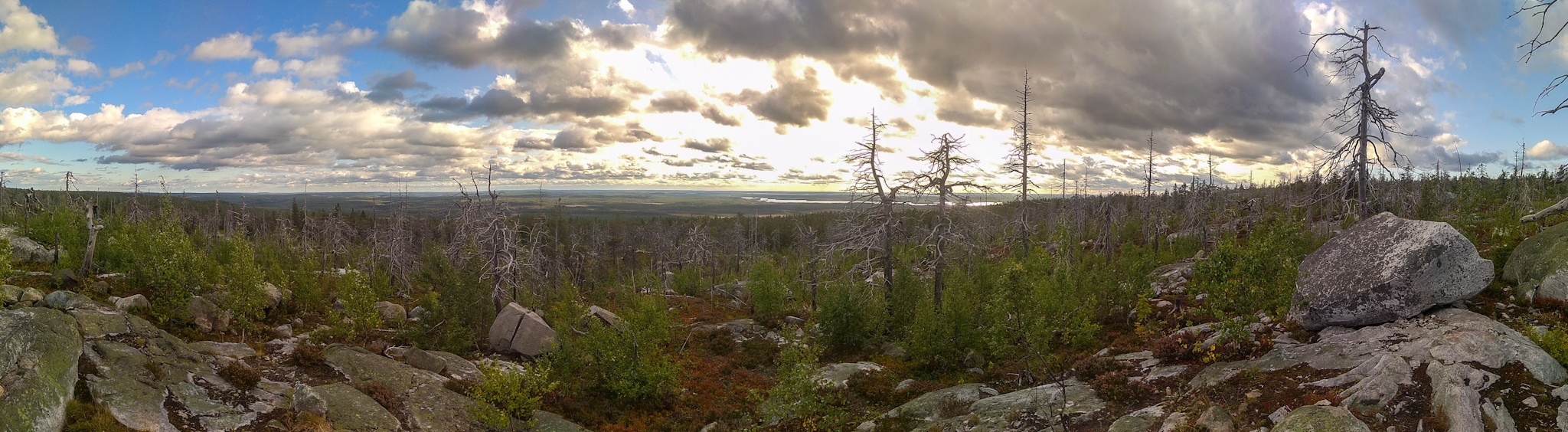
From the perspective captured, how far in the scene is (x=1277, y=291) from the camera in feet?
48.4

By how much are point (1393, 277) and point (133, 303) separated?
135 ft

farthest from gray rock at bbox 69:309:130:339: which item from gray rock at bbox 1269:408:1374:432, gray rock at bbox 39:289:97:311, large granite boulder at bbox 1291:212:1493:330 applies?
large granite boulder at bbox 1291:212:1493:330

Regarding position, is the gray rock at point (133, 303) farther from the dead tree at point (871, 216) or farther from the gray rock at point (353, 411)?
the dead tree at point (871, 216)

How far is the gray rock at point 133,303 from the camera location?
22305 millimetres

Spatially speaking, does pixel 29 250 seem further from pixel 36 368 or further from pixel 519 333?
pixel 36 368

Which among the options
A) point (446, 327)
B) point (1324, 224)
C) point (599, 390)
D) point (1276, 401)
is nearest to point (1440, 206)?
point (1324, 224)

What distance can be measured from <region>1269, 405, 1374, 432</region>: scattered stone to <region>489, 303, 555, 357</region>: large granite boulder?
27.0 m

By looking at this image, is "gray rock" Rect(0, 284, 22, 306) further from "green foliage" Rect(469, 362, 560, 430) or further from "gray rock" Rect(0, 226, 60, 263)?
"green foliage" Rect(469, 362, 560, 430)

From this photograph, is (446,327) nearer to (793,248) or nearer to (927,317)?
(927,317)

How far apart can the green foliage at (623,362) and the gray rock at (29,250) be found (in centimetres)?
2827

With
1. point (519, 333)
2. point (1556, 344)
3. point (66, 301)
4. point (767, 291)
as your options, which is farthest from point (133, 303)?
point (1556, 344)

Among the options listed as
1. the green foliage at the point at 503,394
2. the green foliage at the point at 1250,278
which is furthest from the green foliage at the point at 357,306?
the green foliage at the point at 1250,278

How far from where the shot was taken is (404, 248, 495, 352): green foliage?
2642 centimetres

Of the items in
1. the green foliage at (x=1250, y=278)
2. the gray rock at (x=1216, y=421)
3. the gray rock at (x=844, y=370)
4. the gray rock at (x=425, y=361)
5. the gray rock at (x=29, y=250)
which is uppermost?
the green foliage at (x=1250, y=278)
